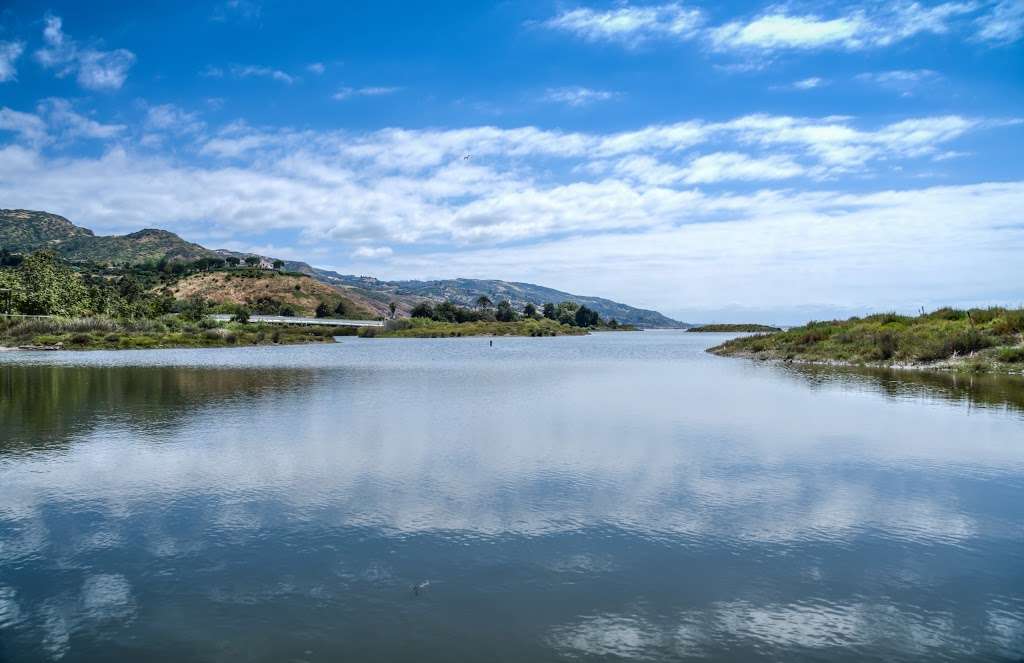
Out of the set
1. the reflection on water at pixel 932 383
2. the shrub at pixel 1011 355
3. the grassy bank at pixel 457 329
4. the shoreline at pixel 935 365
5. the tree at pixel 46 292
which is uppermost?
the tree at pixel 46 292

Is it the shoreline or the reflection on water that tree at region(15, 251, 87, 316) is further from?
the reflection on water

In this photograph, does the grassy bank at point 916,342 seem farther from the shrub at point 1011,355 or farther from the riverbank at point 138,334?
the riverbank at point 138,334

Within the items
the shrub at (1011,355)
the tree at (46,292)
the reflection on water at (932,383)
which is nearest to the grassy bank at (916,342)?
the shrub at (1011,355)

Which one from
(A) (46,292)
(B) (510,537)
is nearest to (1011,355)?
(B) (510,537)

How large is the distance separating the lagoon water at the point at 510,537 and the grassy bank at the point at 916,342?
2687 centimetres

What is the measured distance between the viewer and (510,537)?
12.2 metres

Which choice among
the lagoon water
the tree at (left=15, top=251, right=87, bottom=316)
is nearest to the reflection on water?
the lagoon water

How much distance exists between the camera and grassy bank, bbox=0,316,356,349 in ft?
281

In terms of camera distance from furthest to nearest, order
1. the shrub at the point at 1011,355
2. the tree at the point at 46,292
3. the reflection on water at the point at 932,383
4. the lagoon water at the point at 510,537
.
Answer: the tree at the point at 46,292 → the shrub at the point at 1011,355 → the reflection on water at the point at 932,383 → the lagoon water at the point at 510,537

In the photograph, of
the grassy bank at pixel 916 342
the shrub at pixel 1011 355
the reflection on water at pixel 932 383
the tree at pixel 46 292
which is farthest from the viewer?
the tree at pixel 46 292

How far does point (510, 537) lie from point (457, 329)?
15779cm

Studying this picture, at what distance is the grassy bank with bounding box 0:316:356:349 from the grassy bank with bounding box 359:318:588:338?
44.2m

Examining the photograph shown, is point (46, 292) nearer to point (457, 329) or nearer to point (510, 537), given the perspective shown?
point (457, 329)

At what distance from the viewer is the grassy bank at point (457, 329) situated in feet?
525
